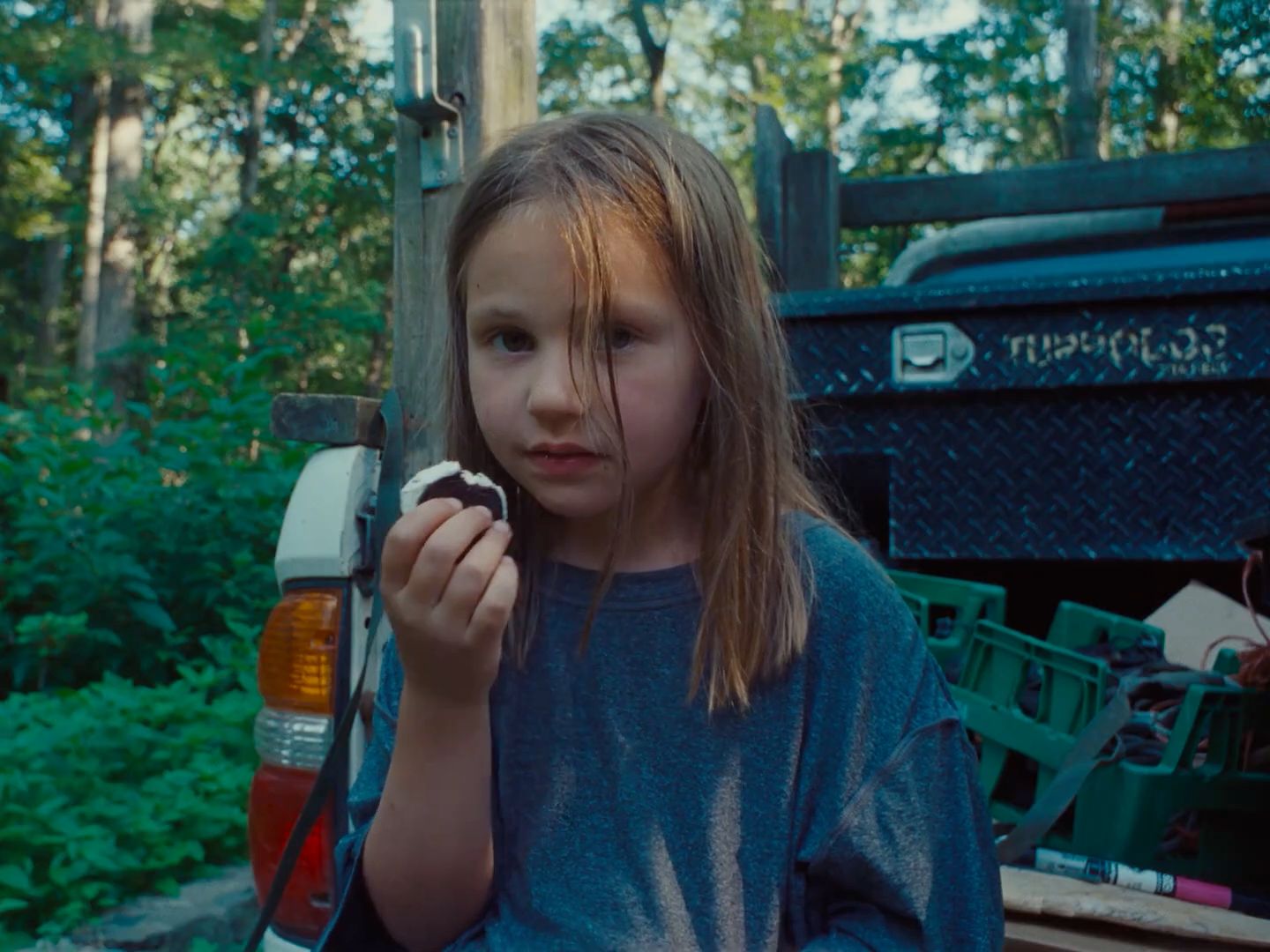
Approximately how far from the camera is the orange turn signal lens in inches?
61.9

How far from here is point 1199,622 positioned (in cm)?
230

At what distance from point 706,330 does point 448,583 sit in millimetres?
350

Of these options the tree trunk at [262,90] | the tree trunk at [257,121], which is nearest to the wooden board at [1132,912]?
the tree trunk at [262,90]

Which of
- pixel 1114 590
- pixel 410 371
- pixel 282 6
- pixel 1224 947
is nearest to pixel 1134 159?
pixel 1114 590

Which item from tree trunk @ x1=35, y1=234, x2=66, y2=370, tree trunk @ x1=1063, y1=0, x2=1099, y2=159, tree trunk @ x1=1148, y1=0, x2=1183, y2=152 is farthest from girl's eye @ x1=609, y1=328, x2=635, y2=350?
tree trunk @ x1=35, y1=234, x2=66, y2=370

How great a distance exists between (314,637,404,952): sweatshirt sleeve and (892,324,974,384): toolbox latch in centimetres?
110

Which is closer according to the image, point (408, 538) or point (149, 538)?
point (408, 538)

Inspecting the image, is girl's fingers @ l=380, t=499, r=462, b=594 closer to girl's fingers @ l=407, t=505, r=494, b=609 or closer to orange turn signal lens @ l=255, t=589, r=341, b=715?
girl's fingers @ l=407, t=505, r=494, b=609

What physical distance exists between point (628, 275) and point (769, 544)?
0.98ft

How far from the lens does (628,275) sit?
1114 millimetres

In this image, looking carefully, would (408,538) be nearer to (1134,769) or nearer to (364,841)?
(364,841)

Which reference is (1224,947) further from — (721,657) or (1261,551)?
(721,657)

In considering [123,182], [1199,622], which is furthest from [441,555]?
[123,182]

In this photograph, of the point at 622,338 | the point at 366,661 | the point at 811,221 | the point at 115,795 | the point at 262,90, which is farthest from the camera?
the point at 262,90
